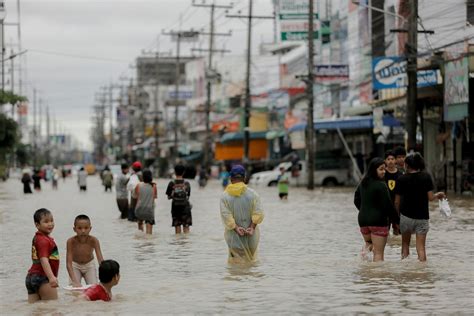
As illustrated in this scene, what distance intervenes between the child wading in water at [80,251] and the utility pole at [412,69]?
72.4 feet

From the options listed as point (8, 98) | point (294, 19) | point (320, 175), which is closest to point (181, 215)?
point (294, 19)

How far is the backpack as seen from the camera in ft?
70.0

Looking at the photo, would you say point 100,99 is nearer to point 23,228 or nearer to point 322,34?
point 322,34

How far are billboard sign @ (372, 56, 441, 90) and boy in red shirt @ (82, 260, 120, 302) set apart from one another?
2717 centimetres

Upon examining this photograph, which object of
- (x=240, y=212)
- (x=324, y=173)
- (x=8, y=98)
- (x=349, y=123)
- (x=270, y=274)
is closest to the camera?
(x=270, y=274)

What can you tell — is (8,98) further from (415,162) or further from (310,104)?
(415,162)

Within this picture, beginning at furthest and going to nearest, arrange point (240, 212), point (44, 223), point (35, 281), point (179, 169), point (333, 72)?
point (333, 72)
point (179, 169)
point (240, 212)
point (35, 281)
point (44, 223)

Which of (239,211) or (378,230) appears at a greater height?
(239,211)

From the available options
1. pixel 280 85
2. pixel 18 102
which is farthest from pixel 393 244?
pixel 280 85

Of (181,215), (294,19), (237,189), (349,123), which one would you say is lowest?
(181,215)

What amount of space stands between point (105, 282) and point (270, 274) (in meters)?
4.06

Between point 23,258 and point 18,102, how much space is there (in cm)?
4315

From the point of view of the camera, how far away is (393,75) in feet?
127

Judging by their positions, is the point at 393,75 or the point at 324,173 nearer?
the point at 393,75
